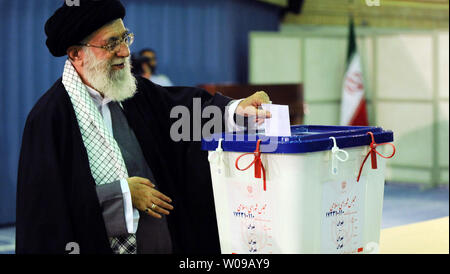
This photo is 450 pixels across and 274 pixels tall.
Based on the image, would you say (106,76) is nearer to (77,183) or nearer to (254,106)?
(77,183)

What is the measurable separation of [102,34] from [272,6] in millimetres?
6819

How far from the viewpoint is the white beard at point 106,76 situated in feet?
7.23

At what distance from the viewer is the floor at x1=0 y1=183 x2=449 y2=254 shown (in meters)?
5.64

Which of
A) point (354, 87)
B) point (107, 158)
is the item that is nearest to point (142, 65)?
point (354, 87)

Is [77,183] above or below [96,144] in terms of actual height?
below

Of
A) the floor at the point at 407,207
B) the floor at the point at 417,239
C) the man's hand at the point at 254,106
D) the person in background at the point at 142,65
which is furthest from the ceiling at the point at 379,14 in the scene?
the man's hand at the point at 254,106

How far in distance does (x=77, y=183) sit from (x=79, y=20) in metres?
0.52

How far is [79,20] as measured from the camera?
2127mm

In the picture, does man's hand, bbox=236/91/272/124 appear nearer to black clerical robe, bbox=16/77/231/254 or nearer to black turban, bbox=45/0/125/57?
black clerical robe, bbox=16/77/231/254

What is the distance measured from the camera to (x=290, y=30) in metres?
9.21

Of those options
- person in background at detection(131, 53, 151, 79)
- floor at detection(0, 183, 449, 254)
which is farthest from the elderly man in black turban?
person in background at detection(131, 53, 151, 79)

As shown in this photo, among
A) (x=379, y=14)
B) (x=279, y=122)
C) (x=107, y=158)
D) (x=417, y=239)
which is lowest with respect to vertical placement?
(x=417, y=239)

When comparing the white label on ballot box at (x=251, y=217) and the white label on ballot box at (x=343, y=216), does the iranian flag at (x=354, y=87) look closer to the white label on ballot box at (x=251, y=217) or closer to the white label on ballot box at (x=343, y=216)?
the white label on ballot box at (x=343, y=216)

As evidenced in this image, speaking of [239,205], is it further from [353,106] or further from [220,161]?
[353,106]
